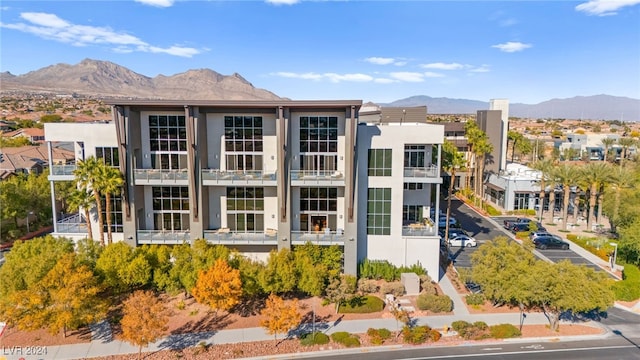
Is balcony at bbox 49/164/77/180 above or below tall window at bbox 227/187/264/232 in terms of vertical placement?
above

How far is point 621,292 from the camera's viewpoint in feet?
94.8

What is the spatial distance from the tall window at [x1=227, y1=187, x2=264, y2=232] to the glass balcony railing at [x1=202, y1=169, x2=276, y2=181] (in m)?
1.87

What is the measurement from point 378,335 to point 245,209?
14518 mm

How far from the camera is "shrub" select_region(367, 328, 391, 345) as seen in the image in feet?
74.8

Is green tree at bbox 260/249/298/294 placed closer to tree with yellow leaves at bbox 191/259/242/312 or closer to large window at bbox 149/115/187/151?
tree with yellow leaves at bbox 191/259/242/312

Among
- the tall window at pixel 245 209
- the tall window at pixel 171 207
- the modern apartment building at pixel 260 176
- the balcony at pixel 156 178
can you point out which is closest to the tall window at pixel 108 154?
the modern apartment building at pixel 260 176

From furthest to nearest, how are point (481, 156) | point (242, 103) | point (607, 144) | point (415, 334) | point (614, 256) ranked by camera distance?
point (607, 144) → point (481, 156) → point (614, 256) → point (242, 103) → point (415, 334)

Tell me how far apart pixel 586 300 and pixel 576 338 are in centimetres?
290

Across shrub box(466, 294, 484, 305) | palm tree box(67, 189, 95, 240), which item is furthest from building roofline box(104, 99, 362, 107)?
shrub box(466, 294, 484, 305)

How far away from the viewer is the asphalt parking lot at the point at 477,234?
1464 inches

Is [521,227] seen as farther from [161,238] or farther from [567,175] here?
[161,238]

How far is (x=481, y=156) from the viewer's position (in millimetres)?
61031

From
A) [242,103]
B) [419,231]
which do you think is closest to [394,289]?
[419,231]

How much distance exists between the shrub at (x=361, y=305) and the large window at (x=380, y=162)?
9.38m
